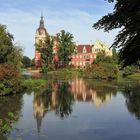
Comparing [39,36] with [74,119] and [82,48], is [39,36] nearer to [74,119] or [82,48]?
[82,48]

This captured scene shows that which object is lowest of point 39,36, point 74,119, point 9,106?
point 74,119

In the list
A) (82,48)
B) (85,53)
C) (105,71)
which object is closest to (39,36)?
(82,48)

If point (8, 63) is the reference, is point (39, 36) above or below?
above

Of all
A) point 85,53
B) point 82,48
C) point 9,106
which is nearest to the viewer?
point 9,106

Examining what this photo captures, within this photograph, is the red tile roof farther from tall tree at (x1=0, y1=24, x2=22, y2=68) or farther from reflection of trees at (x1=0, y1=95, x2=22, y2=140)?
reflection of trees at (x1=0, y1=95, x2=22, y2=140)

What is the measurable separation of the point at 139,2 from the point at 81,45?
434 ft

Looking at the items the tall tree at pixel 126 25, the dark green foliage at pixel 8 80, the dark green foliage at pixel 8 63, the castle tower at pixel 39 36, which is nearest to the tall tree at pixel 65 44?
the castle tower at pixel 39 36

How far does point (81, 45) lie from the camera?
148 meters

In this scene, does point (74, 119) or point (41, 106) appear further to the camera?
point (41, 106)

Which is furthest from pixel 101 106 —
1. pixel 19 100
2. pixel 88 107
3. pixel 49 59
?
pixel 49 59

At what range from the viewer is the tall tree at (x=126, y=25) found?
16016 millimetres

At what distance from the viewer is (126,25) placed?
16.8 m

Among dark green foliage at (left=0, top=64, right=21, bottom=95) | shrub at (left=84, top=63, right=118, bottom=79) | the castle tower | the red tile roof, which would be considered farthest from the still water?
the red tile roof

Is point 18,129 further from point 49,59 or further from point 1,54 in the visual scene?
point 49,59
